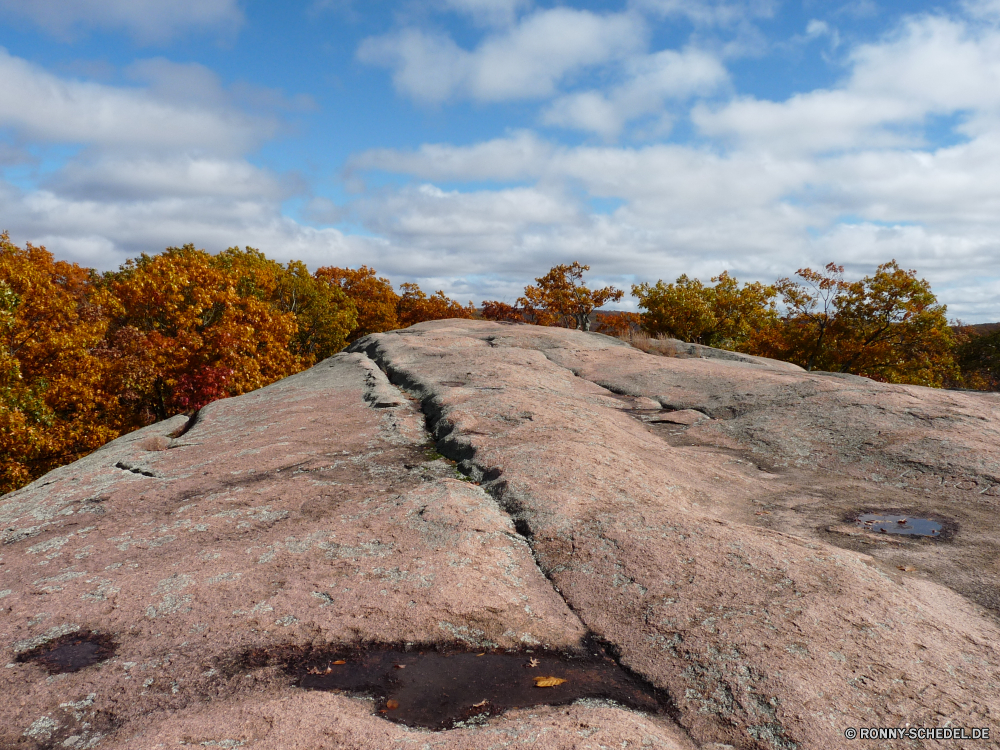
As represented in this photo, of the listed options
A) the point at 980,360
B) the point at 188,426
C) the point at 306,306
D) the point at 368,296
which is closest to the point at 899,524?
the point at 188,426

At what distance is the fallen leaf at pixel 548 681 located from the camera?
2947mm

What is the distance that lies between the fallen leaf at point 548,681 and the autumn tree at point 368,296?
5646 centimetres

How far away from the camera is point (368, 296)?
204ft

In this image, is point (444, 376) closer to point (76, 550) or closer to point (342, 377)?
point (342, 377)

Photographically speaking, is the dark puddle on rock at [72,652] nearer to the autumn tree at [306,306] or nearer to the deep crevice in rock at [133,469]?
the deep crevice in rock at [133,469]

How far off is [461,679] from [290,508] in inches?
97.0

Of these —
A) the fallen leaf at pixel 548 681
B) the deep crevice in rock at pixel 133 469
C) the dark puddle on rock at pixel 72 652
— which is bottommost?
the fallen leaf at pixel 548 681

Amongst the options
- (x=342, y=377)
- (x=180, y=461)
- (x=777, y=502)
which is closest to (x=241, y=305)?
(x=342, y=377)

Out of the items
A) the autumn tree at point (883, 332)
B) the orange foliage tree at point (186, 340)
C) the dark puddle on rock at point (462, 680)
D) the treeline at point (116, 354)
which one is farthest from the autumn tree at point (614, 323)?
the dark puddle on rock at point (462, 680)

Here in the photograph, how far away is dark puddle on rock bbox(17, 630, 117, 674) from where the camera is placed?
2951 mm

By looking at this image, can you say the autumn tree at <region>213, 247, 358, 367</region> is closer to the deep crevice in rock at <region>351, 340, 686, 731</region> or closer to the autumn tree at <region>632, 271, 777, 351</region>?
the autumn tree at <region>632, 271, 777, 351</region>

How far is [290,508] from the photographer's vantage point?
4.84 metres

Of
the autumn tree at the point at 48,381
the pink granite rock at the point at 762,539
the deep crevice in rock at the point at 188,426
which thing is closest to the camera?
the pink granite rock at the point at 762,539

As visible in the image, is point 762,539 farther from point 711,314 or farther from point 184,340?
point 711,314
